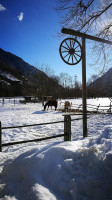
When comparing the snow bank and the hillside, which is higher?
the hillside

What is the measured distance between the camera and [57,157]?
2979mm

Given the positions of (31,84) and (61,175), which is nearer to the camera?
(61,175)

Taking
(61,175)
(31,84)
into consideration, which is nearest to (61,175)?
(61,175)

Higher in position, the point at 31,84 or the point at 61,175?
the point at 31,84

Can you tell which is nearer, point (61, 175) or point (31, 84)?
point (61, 175)

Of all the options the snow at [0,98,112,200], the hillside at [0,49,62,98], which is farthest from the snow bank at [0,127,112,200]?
the hillside at [0,49,62,98]

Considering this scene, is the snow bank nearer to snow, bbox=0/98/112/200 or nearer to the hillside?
snow, bbox=0/98/112/200

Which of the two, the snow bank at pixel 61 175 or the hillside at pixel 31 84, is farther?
the hillside at pixel 31 84

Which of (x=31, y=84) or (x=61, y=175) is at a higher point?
(x=31, y=84)

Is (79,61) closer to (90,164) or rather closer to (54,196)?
(90,164)

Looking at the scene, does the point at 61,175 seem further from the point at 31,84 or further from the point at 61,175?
Answer: the point at 31,84

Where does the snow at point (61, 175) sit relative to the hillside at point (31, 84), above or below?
below

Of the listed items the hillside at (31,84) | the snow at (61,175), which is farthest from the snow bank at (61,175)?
the hillside at (31,84)

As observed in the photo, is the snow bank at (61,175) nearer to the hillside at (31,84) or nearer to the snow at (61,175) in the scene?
the snow at (61,175)
